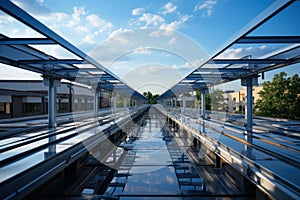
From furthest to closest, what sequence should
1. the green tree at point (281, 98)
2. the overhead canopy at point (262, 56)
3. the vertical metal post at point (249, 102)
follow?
the green tree at point (281, 98)
the vertical metal post at point (249, 102)
the overhead canopy at point (262, 56)

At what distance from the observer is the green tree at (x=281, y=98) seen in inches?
920

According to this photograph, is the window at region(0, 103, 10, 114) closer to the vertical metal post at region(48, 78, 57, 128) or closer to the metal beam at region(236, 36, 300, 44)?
the vertical metal post at region(48, 78, 57, 128)

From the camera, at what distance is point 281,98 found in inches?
952

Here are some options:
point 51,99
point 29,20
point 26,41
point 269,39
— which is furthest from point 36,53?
point 269,39

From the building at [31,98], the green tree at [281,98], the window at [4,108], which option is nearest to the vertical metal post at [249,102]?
the building at [31,98]

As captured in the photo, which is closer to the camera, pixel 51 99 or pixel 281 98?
pixel 51 99

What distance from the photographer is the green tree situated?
23.4 meters

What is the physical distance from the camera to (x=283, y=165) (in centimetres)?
313

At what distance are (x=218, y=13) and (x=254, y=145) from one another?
461cm

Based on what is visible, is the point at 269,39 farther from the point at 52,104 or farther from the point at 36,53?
the point at 52,104

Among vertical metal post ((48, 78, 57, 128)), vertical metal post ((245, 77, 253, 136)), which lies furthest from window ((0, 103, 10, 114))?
vertical metal post ((245, 77, 253, 136))

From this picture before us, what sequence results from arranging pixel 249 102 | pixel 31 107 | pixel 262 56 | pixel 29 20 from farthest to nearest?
pixel 31 107 < pixel 249 102 < pixel 262 56 < pixel 29 20

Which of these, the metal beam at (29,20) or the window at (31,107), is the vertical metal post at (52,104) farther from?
the window at (31,107)

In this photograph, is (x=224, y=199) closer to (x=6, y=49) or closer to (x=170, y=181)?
(x=170, y=181)
